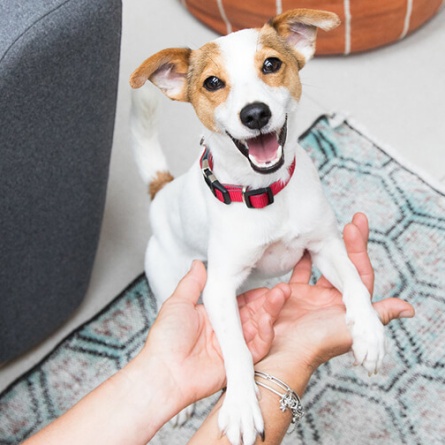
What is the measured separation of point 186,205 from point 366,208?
0.76m

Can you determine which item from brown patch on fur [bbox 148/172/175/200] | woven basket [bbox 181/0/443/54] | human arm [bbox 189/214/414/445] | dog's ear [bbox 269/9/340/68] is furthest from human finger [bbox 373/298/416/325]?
woven basket [bbox 181/0/443/54]

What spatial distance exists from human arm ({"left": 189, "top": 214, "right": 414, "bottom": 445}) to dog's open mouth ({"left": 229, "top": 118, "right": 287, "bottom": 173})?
12.3 inches

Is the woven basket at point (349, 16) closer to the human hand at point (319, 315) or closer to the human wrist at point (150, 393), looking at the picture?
the human hand at point (319, 315)

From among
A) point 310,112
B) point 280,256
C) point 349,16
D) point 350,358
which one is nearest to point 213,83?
point 280,256

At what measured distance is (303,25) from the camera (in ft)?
4.07

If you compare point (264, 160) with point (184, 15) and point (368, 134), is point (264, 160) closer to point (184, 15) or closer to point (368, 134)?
point (368, 134)

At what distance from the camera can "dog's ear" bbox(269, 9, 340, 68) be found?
1.16m

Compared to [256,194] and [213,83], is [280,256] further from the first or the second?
[213,83]

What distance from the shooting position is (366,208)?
197 cm

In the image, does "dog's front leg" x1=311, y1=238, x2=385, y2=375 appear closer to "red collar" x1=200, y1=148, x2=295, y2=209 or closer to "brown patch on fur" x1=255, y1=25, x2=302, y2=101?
"red collar" x1=200, y1=148, x2=295, y2=209

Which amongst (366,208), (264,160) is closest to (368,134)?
(366,208)

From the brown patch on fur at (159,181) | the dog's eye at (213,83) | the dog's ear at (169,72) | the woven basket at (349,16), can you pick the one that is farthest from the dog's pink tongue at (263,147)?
the woven basket at (349,16)

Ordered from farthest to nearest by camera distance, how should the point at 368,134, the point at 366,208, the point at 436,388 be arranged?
the point at 368,134, the point at 366,208, the point at 436,388

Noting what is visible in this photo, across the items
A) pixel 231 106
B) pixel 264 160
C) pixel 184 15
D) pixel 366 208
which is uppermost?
pixel 231 106
